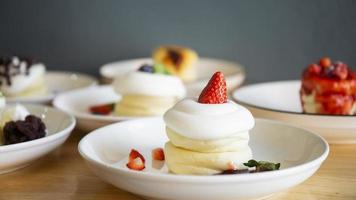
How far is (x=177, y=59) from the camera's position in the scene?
7.75ft

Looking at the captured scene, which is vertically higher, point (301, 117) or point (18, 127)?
point (301, 117)

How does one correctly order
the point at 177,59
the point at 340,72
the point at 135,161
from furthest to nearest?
the point at 177,59, the point at 340,72, the point at 135,161

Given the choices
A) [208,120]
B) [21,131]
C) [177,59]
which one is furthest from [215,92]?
[177,59]

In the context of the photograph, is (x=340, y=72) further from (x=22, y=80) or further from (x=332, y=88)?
(x=22, y=80)

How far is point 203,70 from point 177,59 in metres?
0.21

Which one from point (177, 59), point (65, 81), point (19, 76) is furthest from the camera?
point (65, 81)

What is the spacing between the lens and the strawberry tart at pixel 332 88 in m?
1.72

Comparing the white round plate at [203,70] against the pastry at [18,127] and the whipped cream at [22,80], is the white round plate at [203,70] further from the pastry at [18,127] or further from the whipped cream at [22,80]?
the pastry at [18,127]

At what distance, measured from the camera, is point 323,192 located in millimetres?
→ 1293

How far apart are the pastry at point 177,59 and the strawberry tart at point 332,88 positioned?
0.70 m

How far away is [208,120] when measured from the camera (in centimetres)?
124

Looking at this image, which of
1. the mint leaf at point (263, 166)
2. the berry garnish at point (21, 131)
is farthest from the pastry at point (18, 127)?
the mint leaf at point (263, 166)

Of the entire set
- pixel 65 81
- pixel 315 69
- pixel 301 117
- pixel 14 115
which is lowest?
pixel 65 81

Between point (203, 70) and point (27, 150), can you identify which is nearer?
point (27, 150)
